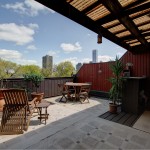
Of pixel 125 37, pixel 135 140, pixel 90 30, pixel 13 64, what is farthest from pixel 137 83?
pixel 13 64

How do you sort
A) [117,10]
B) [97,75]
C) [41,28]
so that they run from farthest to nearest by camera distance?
1. [41,28]
2. [97,75]
3. [117,10]

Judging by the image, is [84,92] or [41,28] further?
[41,28]

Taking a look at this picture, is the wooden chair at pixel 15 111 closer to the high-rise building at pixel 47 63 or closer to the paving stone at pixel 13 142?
the paving stone at pixel 13 142

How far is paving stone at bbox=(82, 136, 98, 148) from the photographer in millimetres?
2457

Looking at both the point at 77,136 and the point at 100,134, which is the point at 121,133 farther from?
the point at 77,136

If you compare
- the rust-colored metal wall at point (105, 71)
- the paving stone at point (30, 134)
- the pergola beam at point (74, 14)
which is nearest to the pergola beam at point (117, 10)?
the pergola beam at point (74, 14)

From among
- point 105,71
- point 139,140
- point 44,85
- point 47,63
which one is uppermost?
point 47,63

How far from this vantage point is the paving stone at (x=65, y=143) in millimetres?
2369

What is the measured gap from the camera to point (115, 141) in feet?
8.52

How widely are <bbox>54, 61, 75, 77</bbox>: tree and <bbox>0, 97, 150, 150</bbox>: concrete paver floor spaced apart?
69.7ft

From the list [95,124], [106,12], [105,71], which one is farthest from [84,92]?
[106,12]

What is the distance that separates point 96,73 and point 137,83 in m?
3.25

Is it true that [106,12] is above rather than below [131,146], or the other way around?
above

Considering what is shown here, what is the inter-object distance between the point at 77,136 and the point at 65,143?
0.38 m
